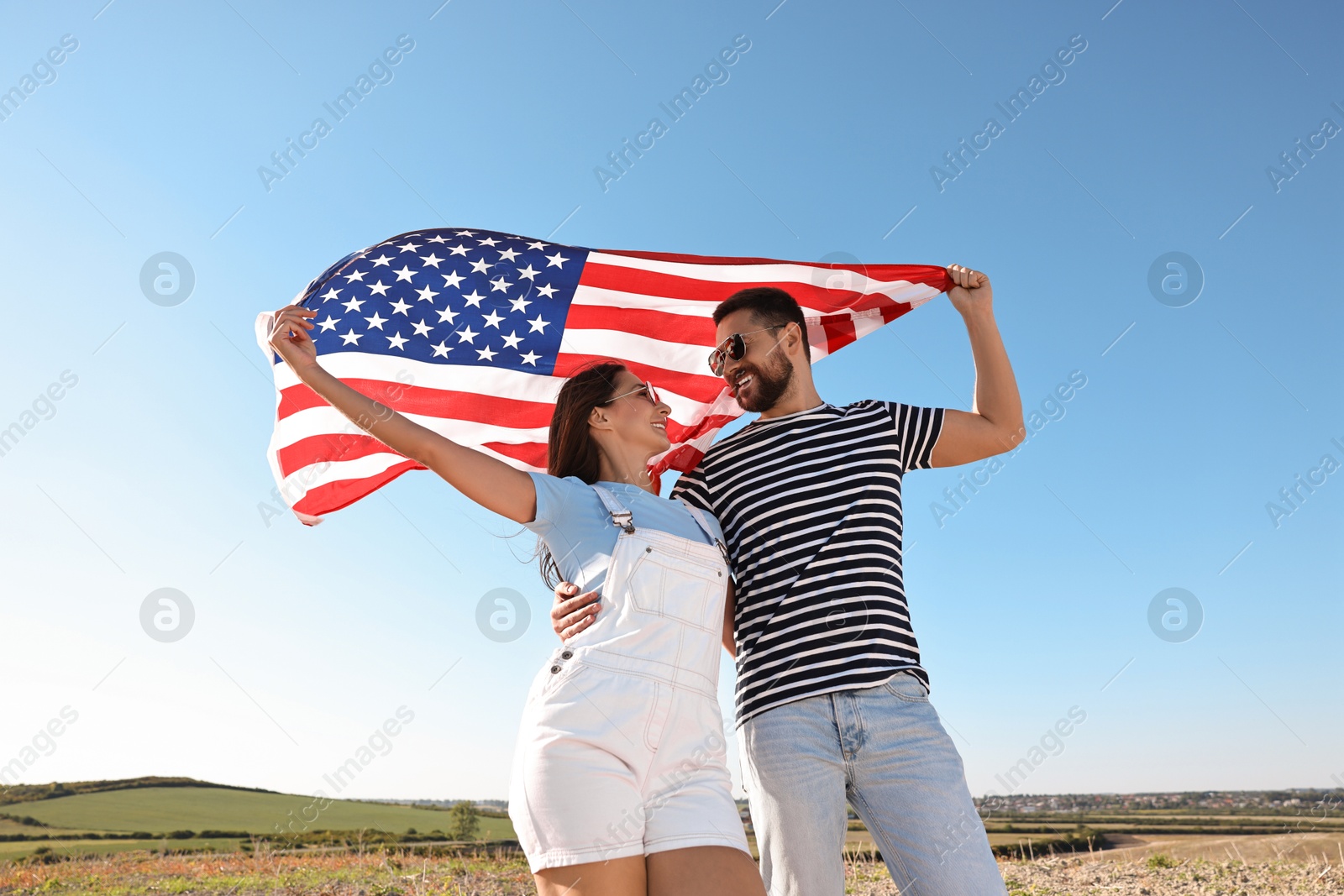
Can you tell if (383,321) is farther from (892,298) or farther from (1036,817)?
(1036,817)

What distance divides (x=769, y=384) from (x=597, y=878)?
2.15 metres

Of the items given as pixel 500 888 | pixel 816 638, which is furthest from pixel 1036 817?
pixel 816 638

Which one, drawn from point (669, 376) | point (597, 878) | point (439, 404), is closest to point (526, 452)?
point (439, 404)

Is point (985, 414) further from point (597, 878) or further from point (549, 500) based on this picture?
point (597, 878)

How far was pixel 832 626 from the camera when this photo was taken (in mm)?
2854

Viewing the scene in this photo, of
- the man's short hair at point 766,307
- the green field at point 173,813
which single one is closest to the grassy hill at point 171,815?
the green field at point 173,813

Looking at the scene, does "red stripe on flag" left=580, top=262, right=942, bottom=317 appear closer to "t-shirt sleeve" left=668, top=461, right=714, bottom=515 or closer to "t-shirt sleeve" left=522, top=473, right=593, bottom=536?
"t-shirt sleeve" left=668, top=461, right=714, bottom=515

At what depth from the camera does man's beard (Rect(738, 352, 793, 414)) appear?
139 inches

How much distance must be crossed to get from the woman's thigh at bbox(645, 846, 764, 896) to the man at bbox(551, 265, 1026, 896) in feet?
1.48

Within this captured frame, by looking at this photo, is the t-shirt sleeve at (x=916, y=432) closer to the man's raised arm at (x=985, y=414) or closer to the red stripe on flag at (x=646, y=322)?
the man's raised arm at (x=985, y=414)

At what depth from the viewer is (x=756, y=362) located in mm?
3572

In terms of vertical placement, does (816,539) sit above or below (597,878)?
above

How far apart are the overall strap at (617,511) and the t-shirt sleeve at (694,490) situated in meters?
0.63

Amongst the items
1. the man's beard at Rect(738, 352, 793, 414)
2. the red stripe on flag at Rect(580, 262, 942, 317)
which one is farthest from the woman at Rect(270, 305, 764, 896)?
the red stripe on flag at Rect(580, 262, 942, 317)
